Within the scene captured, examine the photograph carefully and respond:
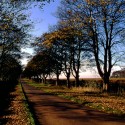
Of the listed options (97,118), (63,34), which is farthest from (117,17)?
(97,118)

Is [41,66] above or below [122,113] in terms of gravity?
above

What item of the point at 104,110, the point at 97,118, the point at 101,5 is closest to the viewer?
the point at 97,118

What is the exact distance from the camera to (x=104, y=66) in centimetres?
3422

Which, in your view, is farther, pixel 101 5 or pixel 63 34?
pixel 63 34

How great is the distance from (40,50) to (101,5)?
4437cm

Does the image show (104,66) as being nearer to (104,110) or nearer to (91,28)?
(91,28)

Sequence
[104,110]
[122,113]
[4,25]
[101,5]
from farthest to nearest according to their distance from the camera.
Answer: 1. [101,5]
2. [4,25]
3. [104,110]
4. [122,113]

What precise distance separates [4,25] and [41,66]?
50427 mm

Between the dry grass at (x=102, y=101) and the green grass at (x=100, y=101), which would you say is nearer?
the green grass at (x=100, y=101)

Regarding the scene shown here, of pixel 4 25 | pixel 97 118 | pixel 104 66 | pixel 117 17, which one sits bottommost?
pixel 97 118

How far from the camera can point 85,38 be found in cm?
3359

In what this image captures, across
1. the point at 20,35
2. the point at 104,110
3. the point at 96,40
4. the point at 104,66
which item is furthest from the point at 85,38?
the point at 104,110

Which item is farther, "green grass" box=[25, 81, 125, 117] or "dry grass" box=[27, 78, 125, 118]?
"dry grass" box=[27, 78, 125, 118]

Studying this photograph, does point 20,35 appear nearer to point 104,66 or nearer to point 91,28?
point 91,28
